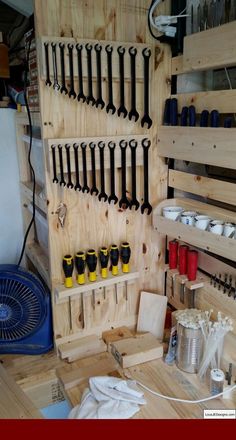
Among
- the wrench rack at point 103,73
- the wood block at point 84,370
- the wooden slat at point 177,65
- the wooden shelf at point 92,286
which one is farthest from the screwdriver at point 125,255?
the wooden slat at point 177,65

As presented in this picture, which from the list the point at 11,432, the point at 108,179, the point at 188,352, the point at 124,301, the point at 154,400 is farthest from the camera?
the point at 124,301

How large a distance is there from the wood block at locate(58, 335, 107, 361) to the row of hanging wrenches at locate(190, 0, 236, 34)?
1259mm

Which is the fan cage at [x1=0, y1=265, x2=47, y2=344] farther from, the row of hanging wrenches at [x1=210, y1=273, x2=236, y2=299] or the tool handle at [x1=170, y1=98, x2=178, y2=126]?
the tool handle at [x1=170, y1=98, x2=178, y2=126]

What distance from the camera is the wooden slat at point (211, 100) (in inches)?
48.6

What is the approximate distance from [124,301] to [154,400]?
479mm

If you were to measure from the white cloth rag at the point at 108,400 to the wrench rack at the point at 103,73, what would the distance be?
0.96 meters

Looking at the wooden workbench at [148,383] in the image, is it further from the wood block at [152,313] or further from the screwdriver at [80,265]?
the screwdriver at [80,265]

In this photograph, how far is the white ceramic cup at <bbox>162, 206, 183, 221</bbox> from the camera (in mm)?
1508

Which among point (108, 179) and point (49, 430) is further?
point (108, 179)

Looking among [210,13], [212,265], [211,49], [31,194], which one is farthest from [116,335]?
[210,13]

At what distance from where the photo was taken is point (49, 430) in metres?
0.78

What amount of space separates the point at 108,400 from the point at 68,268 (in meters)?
0.49

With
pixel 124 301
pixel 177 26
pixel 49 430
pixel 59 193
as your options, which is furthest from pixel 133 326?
pixel 177 26

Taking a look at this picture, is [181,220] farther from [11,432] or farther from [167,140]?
[11,432]
